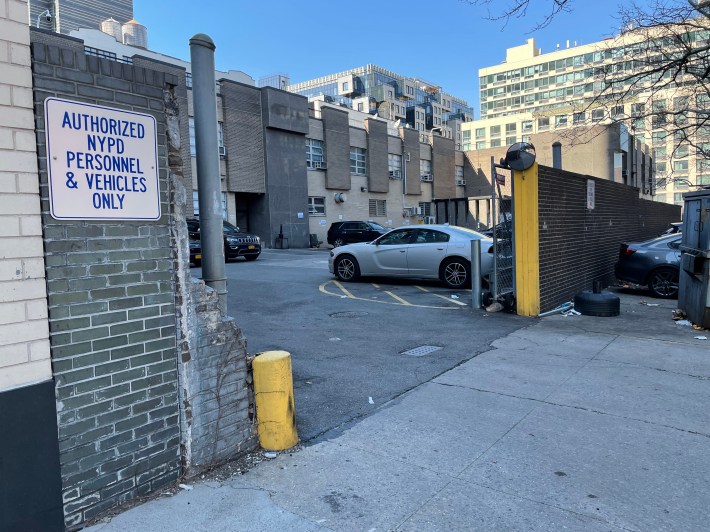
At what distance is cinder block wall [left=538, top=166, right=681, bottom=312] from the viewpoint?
29.9 ft

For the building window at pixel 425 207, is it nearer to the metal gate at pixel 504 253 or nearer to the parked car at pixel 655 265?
the parked car at pixel 655 265

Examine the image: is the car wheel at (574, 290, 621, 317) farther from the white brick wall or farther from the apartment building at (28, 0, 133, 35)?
the apartment building at (28, 0, 133, 35)

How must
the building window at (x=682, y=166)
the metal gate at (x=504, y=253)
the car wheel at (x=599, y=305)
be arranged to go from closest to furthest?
the car wheel at (x=599, y=305)
the metal gate at (x=504, y=253)
the building window at (x=682, y=166)

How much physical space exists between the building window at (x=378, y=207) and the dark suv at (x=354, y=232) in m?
9.30

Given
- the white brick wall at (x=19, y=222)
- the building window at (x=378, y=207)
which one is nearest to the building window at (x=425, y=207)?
the building window at (x=378, y=207)

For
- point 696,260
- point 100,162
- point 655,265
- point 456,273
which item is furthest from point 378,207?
point 100,162

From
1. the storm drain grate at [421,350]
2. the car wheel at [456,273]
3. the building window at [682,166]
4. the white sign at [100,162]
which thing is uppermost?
the building window at [682,166]

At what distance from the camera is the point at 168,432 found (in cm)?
341

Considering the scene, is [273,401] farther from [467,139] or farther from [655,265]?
[467,139]

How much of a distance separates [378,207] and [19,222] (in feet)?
132

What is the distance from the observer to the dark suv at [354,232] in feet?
99.8

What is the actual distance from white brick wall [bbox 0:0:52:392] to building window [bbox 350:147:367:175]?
1473 inches

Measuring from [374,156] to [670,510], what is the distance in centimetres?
3953

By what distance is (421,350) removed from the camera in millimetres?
6629
